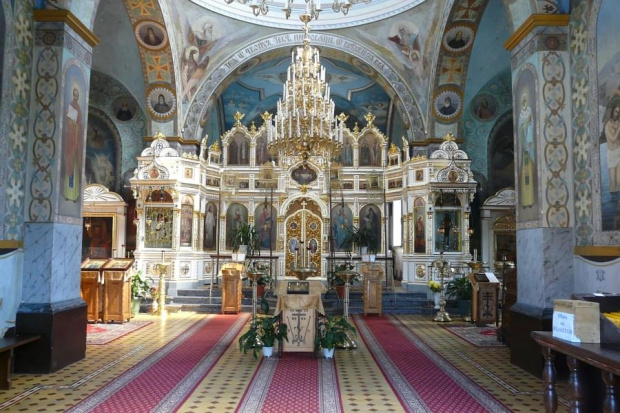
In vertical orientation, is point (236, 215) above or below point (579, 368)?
above

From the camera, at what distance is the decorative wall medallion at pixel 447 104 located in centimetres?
1438

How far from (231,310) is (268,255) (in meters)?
3.89

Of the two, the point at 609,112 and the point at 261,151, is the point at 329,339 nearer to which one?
the point at 609,112

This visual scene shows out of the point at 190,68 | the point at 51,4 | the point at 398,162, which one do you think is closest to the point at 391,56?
the point at 398,162

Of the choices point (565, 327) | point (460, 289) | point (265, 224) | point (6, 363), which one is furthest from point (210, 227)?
point (565, 327)

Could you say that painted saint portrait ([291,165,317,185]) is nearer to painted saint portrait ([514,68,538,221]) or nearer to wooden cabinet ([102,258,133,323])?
wooden cabinet ([102,258,133,323])

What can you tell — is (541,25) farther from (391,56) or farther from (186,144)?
(186,144)

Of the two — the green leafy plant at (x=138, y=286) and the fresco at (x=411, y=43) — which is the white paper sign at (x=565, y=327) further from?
the fresco at (x=411, y=43)

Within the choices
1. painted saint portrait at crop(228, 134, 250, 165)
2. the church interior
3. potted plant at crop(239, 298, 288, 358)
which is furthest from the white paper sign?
painted saint portrait at crop(228, 134, 250, 165)

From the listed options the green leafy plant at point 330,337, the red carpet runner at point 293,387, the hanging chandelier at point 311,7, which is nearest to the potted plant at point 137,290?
the red carpet runner at point 293,387

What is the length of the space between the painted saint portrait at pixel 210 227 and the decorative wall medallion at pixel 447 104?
7.21 m

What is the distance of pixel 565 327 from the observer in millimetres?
3848

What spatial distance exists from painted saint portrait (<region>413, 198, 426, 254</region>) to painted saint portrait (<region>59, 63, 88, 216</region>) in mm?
9520

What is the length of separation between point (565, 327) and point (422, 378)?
2.73 metres
